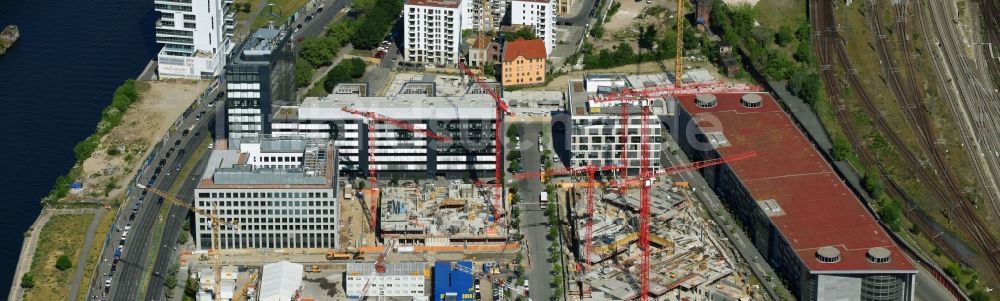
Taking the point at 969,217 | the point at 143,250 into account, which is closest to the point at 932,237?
the point at 969,217

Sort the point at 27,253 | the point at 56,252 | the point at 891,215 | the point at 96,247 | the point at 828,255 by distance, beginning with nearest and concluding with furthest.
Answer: the point at 828,255 → the point at 27,253 → the point at 56,252 → the point at 96,247 → the point at 891,215

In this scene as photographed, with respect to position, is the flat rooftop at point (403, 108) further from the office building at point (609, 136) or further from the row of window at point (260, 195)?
the row of window at point (260, 195)

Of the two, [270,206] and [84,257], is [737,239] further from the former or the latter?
[84,257]

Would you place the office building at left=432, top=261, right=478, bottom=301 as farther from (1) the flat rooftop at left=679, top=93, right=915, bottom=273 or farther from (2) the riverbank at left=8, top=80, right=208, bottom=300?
(2) the riverbank at left=8, top=80, right=208, bottom=300

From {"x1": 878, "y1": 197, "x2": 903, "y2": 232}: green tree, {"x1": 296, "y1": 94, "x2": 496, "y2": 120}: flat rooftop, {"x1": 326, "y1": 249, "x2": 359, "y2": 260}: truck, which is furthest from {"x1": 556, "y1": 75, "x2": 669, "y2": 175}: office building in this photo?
{"x1": 326, "y1": 249, "x2": 359, "y2": 260}: truck

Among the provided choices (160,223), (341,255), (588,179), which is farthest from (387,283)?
(588,179)
